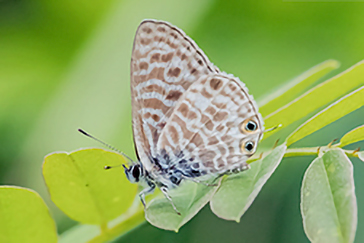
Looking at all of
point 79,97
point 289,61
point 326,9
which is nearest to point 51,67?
point 79,97

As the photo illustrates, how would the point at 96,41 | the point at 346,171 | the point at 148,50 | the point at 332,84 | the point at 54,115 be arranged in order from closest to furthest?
the point at 346,171, the point at 332,84, the point at 148,50, the point at 54,115, the point at 96,41

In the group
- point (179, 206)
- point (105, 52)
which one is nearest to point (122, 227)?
point (179, 206)

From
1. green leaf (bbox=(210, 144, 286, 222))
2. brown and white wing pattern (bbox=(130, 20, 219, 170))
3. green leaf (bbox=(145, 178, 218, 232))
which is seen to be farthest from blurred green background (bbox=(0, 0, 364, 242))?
green leaf (bbox=(210, 144, 286, 222))

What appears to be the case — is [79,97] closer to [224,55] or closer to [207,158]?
[224,55]

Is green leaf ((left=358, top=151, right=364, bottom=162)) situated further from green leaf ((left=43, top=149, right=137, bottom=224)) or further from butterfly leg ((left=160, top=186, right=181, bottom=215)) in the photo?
green leaf ((left=43, top=149, right=137, bottom=224))

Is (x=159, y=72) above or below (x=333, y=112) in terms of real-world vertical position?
below

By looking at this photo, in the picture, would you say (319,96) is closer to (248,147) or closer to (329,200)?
(248,147)

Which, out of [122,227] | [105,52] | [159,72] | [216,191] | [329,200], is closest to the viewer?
[329,200]
